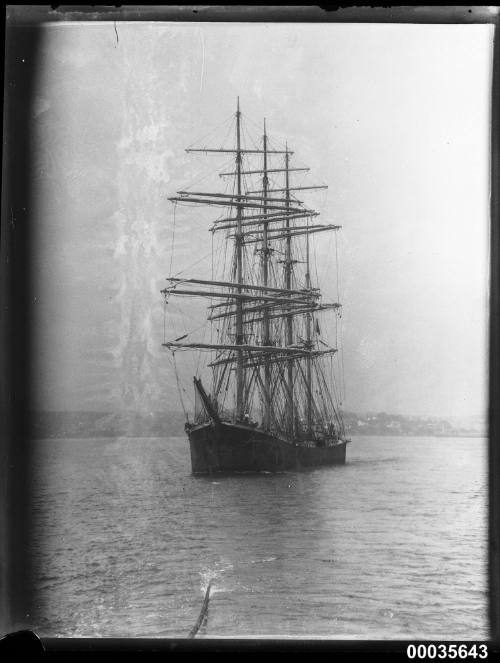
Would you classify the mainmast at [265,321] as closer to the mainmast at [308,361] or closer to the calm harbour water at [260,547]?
the mainmast at [308,361]

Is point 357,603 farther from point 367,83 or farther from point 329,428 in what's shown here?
point 367,83

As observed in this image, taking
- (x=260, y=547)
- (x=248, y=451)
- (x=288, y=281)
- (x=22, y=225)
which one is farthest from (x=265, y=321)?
(x=22, y=225)

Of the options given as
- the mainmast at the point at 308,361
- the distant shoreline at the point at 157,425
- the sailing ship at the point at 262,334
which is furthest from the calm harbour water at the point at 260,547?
the mainmast at the point at 308,361

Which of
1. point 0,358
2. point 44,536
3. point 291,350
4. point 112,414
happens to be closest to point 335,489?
point 291,350

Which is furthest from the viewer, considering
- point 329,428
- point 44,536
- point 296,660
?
point 329,428

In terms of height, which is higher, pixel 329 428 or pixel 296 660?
pixel 329 428

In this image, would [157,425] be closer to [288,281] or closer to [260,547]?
[260,547]

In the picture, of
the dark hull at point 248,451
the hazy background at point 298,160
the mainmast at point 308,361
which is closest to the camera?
the hazy background at point 298,160
